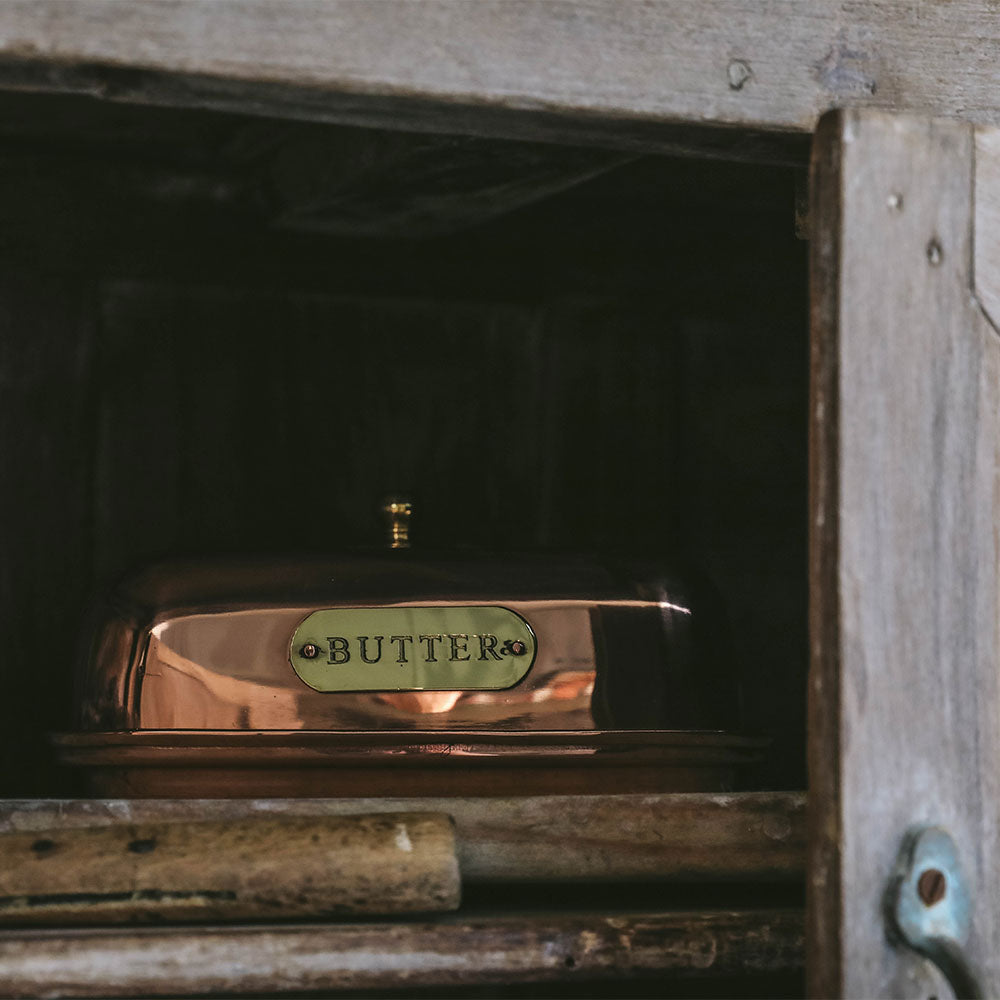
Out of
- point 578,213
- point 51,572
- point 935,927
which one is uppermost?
point 578,213

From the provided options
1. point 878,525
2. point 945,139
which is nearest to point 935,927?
point 878,525

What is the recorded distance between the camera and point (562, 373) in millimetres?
1477

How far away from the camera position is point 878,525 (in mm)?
753

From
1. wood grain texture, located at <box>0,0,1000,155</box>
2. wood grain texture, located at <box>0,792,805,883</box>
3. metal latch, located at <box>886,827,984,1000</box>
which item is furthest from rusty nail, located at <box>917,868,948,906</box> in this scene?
wood grain texture, located at <box>0,0,1000,155</box>

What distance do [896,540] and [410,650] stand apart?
1.07 feet

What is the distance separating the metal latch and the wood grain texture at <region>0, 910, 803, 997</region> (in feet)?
0.30

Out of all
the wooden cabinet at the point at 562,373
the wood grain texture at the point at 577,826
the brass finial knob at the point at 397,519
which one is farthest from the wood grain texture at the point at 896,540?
the brass finial knob at the point at 397,519

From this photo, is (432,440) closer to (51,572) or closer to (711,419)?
(711,419)

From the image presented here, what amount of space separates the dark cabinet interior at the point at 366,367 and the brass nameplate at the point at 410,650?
1.18ft

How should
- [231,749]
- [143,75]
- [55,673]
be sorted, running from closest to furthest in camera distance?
1. [143,75]
2. [231,749]
3. [55,673]

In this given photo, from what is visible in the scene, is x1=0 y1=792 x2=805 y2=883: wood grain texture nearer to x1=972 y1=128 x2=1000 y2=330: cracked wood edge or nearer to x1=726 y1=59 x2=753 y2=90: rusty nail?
x1=972 y1=128 x2=1000 y2=330: cracked wood edge

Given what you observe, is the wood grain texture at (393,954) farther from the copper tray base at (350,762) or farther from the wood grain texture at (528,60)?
the wood grain texture at (528,60)

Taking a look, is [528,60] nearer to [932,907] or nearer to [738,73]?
[738,73]

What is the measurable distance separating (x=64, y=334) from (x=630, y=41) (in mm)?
770
